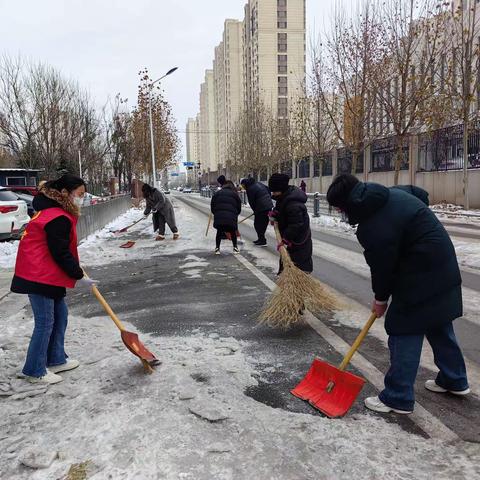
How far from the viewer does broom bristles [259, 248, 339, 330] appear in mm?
5242

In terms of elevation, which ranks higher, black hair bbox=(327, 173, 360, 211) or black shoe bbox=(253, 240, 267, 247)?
black hair bbox=(327, 173, 360, 211)

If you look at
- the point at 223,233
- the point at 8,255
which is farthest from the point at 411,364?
the point at 8,255

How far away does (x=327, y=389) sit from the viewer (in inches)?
135

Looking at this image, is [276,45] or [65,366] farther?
[276,45]

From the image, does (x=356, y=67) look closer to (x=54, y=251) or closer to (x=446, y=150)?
(x=446, y=150)

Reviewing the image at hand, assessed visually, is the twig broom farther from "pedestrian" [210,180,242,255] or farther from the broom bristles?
"pedestrian" [210,180,242,255]

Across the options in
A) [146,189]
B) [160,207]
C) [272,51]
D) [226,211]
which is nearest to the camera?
[226,211]

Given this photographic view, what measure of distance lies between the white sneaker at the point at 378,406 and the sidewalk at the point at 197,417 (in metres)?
0.06

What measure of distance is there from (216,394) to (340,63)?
18.7m

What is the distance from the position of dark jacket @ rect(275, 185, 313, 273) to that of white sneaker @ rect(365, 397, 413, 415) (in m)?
2.56

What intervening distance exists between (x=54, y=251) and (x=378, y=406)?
102 inches

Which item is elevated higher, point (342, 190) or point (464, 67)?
point (464, 67)

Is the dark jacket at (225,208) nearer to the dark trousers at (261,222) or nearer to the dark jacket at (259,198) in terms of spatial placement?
the dark jacket at (259,198)

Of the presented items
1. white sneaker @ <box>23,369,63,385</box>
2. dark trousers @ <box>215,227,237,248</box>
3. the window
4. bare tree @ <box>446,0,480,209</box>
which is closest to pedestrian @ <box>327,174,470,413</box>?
white sneaker @ <box>23,369,63,385</box>
